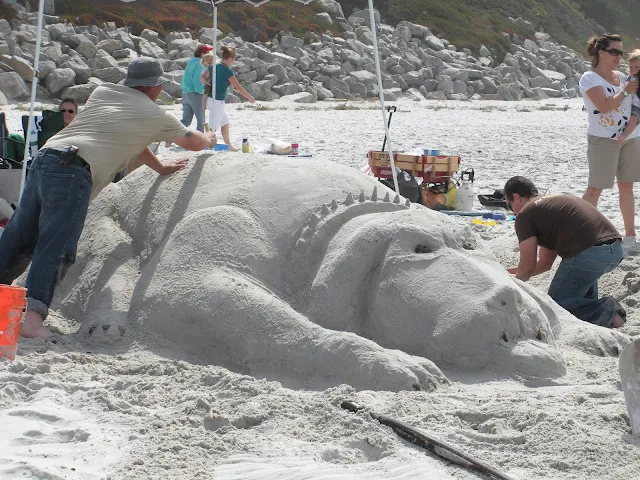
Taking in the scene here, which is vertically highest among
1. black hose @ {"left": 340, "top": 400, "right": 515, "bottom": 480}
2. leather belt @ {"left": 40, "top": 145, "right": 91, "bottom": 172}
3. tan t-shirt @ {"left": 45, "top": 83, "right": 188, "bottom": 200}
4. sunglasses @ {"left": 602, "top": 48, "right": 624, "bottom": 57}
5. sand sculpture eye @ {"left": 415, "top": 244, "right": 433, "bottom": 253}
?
sunglasses @ {"left": 602, "top": 48, "right": 624, "bottom": 57}

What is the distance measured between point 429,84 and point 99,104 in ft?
87.1

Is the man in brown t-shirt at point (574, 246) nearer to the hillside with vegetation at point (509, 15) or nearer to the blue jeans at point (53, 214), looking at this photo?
the blue jeans at point (53, 214)

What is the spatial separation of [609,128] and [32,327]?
176 inches

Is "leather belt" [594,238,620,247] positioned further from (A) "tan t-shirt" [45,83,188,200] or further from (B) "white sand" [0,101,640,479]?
(A) "tan t-shirt" [45,83,188,200]

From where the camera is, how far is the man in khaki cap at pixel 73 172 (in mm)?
4203

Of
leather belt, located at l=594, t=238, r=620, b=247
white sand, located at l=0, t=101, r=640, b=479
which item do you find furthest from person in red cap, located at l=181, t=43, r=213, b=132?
leather belt, located at l=594, t=238, r=620, b=247

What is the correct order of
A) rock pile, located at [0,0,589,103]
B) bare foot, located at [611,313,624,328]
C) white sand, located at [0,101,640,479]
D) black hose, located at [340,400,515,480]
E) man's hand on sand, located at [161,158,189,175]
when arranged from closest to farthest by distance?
1. black hose, located at [340,400,515,480]
2. white sand, located at [0,101,640,479]
3. man's hand on sand, located at [161,158,189,175]
4. bare foot, located at [611,313,624,328]
5. rock pile, located at [0,0,589,103]

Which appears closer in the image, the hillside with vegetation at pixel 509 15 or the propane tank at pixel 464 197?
the propane tank at pixel 464 197

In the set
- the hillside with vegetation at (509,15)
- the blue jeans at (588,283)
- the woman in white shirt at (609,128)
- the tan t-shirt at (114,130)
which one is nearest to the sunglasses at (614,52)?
the woman in white shirt at (609,128)

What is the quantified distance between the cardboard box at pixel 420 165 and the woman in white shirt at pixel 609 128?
193 centimetres

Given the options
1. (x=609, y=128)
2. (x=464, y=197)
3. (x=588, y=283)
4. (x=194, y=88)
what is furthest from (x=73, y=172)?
(x=194, y=88)

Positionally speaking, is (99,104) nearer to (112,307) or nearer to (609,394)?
(112,307)

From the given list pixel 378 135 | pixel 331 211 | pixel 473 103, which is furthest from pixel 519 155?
pixel 473 103

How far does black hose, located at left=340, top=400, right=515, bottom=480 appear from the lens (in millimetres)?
2803
